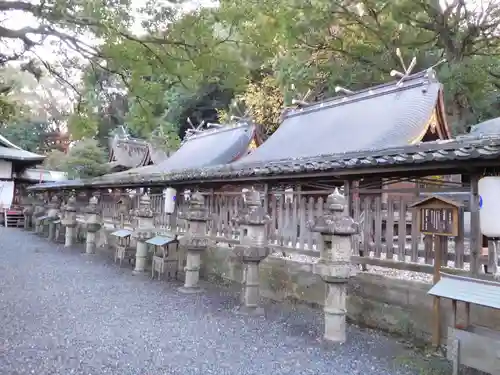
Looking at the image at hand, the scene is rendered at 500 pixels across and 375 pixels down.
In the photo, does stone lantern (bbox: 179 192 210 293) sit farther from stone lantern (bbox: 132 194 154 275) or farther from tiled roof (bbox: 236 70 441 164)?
tiled roof (bbox: 236 70 441 164)

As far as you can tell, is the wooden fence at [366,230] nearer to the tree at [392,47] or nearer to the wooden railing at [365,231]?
the wooden railing at [365,231]

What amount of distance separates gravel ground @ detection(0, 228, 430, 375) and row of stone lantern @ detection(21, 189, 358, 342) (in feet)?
1.15

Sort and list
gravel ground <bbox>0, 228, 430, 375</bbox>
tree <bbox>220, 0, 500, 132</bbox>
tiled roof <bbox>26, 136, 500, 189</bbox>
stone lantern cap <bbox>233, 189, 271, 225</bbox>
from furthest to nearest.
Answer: tree <bbox>220, 0, 500, 132</bbox>, stone lantern cap <bbox>233, 189, 271, 225</bbox>, tiled roof <bbox>26, 136, 500, 189</bbox>, gravel ground <bbox>0, 228, 430, 375</bbox>

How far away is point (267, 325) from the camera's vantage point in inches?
256

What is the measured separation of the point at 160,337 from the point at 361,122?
9854 millimetres

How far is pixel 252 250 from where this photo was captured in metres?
7.12

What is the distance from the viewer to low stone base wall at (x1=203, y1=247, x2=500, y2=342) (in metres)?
5.65

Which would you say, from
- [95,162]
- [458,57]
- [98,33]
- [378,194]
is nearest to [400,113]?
[458,57]

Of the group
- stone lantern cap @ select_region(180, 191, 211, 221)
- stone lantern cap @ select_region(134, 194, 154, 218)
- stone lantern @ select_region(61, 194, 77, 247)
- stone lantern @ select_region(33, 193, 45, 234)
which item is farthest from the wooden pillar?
stone lantern @ select_region(33, 193, 45, 234)

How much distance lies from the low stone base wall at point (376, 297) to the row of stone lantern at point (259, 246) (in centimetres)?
78

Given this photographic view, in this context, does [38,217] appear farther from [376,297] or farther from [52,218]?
[376,297]

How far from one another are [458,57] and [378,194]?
10973 mm

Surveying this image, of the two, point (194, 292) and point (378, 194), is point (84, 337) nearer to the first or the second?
point (194, 292)

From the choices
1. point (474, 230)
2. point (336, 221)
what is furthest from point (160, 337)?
point (474, 230)
